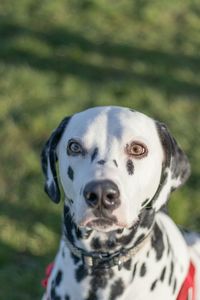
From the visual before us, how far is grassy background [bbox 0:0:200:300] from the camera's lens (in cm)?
525

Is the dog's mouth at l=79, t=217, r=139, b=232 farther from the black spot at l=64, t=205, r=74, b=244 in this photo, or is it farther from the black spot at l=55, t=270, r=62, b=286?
the black spot at l=55, t=270, r=62, b=286

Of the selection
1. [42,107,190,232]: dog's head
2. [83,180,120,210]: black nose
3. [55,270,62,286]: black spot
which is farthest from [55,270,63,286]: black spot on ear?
[83,180,120,210]: black nose

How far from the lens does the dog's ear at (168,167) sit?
134 inches

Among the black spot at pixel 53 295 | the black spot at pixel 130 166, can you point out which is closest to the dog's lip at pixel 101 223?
the black spot at pixel 130 166

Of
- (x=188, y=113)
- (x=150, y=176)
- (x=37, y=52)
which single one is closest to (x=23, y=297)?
(x=150, y=176)

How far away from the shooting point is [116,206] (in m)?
3.05

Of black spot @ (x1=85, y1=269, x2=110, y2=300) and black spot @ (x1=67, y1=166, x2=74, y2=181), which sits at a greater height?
black spot @ (x1=67, y1=166, x2=74, y2=181)

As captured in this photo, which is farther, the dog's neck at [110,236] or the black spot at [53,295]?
the black spot at [53,295]

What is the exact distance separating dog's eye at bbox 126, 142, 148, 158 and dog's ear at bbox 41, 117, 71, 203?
1.27ft

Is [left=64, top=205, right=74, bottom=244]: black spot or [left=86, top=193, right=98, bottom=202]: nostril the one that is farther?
[left=64, top=205, right=74, bottom=244]: black spot

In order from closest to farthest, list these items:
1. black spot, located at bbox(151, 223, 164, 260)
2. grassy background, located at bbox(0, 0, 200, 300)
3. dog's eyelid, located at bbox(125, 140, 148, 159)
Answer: dog's eyelid, located at bbox(125, 140, 148, 159)
black spot, located at bbox(151, 223, 164, 260)
grassy background, located at bbox(0, 0, 200, 300)

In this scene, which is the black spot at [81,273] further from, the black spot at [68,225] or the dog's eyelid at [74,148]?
the dog's eyelid at [74,148]

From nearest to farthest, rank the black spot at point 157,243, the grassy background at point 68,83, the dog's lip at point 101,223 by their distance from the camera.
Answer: the dog's lip at point 101,223
the black spot at point 157,243
the grassy background at point 68,83

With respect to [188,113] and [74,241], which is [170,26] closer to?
[188,113]
